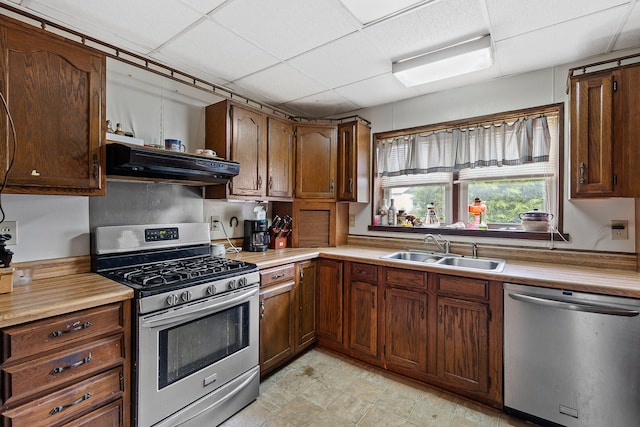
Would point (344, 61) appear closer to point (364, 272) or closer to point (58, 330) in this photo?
point (364, 272)

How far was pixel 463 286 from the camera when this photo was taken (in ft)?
6.88

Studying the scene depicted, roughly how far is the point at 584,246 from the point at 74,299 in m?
3.23

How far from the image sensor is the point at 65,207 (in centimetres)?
187

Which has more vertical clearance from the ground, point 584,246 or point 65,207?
point 65,207

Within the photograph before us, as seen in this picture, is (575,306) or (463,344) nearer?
(575,306)

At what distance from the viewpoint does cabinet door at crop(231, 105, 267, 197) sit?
251cm

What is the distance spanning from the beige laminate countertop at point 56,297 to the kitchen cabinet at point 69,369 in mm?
44

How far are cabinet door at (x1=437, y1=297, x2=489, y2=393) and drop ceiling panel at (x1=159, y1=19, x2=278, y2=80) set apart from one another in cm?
225

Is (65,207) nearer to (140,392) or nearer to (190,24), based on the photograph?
(140,392)

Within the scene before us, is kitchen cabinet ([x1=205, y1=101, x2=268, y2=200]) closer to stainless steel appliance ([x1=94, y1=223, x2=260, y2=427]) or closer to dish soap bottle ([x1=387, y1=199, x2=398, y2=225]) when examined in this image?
stainless steel appliance ([x1=94, y1=223, x2=260, y2=427])

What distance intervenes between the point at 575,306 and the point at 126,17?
3.09 metres

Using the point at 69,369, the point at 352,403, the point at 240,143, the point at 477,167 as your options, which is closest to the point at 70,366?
the point at 69,369

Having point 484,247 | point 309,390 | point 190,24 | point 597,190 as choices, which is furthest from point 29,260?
point 597,190

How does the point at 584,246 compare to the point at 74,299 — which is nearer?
the point at 74,299
